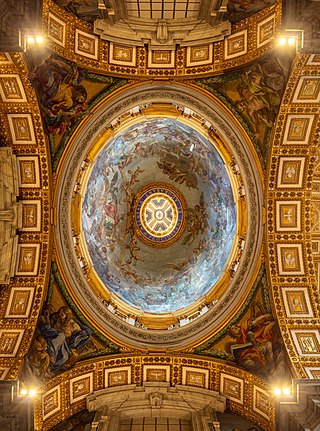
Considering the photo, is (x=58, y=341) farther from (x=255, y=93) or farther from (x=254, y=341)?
(x=255, y=93)

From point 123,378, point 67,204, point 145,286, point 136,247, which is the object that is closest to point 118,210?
point 136,247

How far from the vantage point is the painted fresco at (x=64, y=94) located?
14.0 meters

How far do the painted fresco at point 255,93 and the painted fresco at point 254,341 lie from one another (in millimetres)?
4462

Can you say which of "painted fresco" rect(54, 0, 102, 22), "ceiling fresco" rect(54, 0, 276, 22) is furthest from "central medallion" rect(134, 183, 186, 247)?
"painted fresco" rect(54, 0, 102, 22)

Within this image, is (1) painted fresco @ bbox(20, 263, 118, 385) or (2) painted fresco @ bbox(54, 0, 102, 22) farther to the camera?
(1) painted fresco @ bbox(20, 263, 118, 385)

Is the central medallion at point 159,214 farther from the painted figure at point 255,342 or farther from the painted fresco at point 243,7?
the painted fresco at point 243,7

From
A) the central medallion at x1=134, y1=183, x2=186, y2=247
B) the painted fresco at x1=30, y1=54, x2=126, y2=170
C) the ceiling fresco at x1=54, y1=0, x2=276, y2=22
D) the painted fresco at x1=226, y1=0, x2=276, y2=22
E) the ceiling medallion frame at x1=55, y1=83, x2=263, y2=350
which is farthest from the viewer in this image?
the central medallion at x1=134, y1=183, x2=186, y2=247

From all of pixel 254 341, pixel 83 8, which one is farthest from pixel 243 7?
pixel 254 341

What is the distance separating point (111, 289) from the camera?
1714 centimetres

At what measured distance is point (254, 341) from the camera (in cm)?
1508

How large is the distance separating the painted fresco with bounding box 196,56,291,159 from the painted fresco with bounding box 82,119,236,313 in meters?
2.07

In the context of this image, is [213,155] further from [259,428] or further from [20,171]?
[259,428]

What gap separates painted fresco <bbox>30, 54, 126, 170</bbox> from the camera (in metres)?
14.0

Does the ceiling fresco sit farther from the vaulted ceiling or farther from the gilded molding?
the gilded molding
